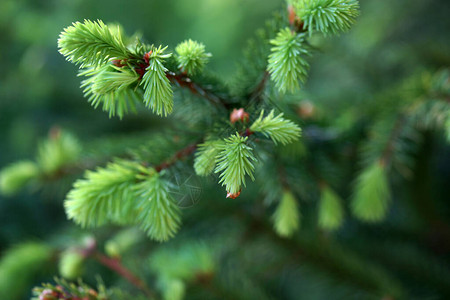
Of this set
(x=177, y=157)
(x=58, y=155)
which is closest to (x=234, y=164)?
(x=177, y=157)

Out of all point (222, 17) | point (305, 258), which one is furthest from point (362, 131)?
point (222, 17)

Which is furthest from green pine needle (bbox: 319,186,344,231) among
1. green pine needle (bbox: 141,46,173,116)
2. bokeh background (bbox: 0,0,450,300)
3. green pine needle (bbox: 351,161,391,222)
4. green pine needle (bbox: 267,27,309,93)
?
green pine needle (bbox: 141,46,173,116)

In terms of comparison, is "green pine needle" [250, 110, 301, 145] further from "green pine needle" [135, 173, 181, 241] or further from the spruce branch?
the spruce branch

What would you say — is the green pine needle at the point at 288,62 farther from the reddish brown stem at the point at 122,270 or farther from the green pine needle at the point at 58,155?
the green pine needle at the point at 58,155

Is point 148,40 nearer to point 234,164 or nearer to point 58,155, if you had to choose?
point 58,155

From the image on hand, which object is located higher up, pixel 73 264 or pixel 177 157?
pixel 177 157

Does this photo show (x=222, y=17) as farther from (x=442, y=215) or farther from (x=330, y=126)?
(x=442, y=215)

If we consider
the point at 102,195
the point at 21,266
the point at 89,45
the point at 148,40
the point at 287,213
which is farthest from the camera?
the point at 148,40

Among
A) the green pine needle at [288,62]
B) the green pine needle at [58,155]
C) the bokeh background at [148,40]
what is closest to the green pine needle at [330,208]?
the bokeh background at [148,40]
